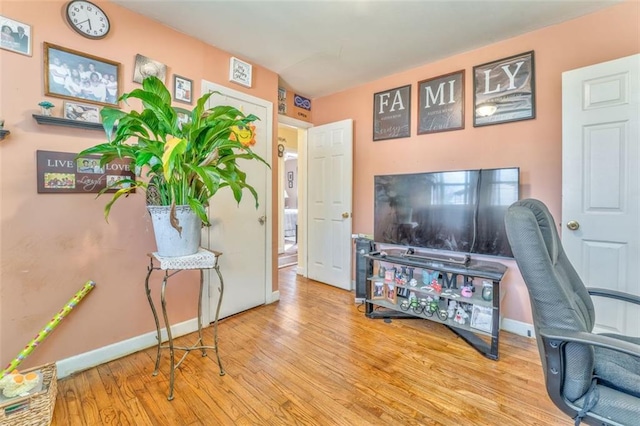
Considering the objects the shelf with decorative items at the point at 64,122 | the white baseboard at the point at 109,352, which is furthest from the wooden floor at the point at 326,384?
the shelf with decorative items at the point at 64,122

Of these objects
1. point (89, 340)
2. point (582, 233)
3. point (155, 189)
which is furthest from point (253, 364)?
point (582, 233)

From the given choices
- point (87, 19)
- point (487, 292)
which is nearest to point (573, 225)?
point (487, 292)

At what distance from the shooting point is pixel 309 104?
150 inches

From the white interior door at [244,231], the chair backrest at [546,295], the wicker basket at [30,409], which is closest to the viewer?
the chair backrest at [546,295]

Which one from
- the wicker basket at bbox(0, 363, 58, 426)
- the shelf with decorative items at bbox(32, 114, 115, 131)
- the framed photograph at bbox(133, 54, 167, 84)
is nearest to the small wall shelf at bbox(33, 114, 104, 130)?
the shelf with decorative items at bbox(32, 114, 115, 131)

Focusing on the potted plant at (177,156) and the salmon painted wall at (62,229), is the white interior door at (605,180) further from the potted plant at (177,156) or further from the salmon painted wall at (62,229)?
the salmon painted wall at (62,229)

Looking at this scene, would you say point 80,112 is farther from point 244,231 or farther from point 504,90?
point 504,90

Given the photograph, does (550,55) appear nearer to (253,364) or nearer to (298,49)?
(298,49)

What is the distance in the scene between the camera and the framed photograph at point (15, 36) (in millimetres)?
1552

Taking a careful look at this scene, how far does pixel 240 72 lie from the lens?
265 cm

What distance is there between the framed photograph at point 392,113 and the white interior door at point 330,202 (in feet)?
1.10

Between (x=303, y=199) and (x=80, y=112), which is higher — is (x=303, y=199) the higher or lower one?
the lower one

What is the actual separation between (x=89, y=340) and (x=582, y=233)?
3.45m

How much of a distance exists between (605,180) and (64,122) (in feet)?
11.5
